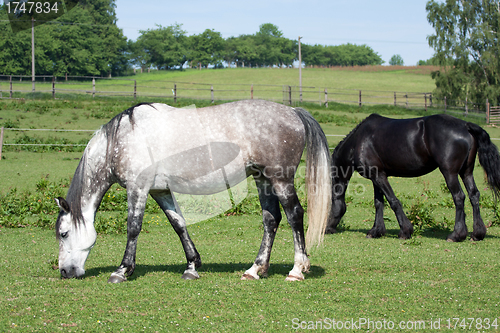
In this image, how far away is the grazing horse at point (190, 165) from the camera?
17.8ft

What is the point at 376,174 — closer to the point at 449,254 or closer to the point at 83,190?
the point at 449,254

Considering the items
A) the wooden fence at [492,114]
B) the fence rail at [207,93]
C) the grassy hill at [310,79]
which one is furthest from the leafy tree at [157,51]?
the wooden fence at [492,114]

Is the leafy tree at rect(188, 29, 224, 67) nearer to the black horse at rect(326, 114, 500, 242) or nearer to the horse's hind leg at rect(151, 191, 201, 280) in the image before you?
the black horse at rect(326, 114, 500, 242)

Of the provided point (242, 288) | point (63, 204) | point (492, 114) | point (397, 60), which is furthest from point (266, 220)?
point (397, 60)

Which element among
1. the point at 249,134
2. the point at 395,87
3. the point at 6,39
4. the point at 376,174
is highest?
the point at 6,39

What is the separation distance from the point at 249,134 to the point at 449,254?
369 centimetres

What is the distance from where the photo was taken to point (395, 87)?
61.6 meters

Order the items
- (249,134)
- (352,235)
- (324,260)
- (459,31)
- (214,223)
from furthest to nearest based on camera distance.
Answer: (459,31) < (214,223) < (352,235) < (324,260) < (249,134)

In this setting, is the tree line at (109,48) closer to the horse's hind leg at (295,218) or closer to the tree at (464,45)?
the tree at (464,45)

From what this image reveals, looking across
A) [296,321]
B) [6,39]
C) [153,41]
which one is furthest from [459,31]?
[153,41]

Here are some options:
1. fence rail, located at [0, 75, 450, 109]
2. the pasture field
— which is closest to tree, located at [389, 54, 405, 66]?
fence rail, located at [0, 75, 450, 109]

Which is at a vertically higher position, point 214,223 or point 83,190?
point 83,190

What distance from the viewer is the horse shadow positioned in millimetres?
5840

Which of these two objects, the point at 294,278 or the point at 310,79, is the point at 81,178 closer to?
the point at 294,278
